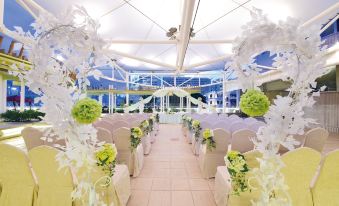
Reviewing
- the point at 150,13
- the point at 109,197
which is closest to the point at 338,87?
the point at 150,13

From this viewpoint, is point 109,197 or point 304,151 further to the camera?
point 109,197

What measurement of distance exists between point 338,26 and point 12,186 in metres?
13.3

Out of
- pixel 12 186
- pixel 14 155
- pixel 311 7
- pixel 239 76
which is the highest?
pixel 311 7

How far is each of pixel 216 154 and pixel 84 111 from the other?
9.79 ft

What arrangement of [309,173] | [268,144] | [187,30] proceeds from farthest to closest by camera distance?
[187,30], [309,173], [268,144]

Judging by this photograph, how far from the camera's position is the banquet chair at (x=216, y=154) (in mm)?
4152

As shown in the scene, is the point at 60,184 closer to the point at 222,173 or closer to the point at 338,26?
the point at 222,173

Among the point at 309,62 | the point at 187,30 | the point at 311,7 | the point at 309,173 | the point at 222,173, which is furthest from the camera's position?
the point at 311,7

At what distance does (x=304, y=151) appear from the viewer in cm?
213

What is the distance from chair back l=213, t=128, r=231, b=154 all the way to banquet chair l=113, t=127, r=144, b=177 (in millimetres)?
1529

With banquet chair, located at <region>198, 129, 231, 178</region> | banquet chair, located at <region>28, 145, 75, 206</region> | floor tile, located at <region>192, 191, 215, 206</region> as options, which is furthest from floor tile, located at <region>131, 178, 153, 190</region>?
banquet chair, located at <region>28, 145, 75, 206</region>

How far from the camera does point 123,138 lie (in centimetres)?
429

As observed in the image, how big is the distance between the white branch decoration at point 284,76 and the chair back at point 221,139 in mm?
2025

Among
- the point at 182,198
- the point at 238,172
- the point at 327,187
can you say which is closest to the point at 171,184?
the point at 182,198
